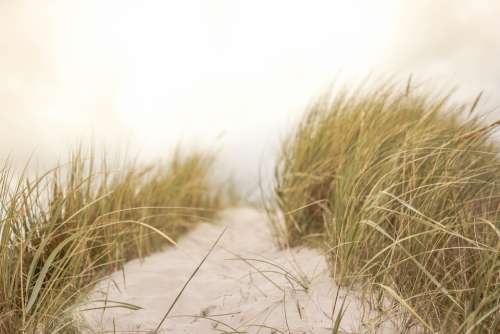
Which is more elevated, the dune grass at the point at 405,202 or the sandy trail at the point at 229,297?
the dune grass at the point at 405,202

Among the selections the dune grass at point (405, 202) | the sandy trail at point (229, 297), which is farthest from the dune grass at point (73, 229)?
the dune grass at point (405, 202)

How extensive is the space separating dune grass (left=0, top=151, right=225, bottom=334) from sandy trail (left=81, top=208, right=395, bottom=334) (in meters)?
0.13

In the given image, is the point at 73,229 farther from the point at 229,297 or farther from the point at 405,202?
the point at 405,202

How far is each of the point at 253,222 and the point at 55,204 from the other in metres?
2.43

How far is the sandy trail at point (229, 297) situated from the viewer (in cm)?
151

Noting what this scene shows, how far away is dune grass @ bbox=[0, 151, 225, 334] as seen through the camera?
1.48 meters

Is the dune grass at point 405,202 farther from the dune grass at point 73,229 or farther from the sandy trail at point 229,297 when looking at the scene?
the dune grass at point 73,229

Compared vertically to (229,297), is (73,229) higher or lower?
higher

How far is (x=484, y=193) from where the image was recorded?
176cm

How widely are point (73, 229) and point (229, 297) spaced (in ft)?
2.24

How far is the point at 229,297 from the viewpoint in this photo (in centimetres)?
185

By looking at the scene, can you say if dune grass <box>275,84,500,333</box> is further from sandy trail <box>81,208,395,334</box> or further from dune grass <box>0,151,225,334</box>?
dune grass <box>0,151,225,334</box>

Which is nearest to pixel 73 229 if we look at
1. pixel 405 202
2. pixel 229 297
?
pixel 229 297

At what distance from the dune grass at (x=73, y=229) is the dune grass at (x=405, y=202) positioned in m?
0.66
